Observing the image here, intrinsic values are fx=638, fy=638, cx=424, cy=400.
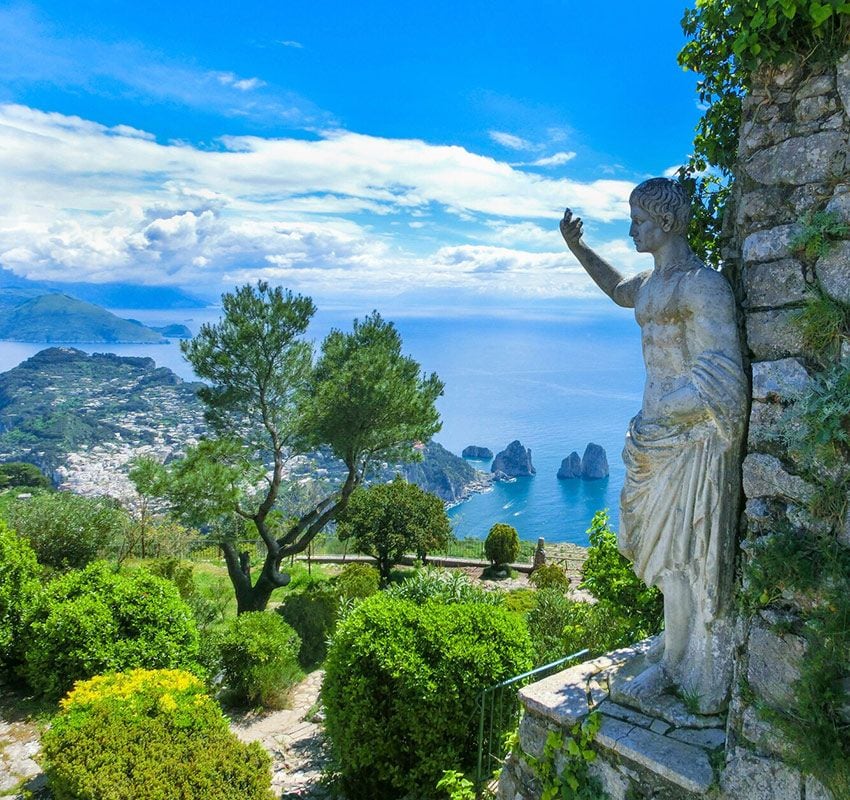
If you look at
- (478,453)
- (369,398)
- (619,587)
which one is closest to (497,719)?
(619,587)

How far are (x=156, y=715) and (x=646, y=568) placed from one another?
165 inches

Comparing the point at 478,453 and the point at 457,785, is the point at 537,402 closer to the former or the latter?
the point at 478,453

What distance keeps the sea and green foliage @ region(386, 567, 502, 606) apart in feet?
5.30

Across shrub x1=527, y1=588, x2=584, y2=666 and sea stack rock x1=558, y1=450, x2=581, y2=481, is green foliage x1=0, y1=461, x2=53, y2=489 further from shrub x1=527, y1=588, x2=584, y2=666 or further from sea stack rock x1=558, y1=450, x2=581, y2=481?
sea stack rock x1=558, y1=450, x2=581, y2=481

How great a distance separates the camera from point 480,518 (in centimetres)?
4538

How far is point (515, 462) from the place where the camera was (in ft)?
187

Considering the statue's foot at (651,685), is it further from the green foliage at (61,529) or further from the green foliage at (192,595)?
the green foliage at (61,529)

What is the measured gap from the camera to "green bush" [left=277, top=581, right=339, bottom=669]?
1092 cm

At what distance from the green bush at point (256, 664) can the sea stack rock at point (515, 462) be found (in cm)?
4828

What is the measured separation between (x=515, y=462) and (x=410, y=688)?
5241 centimetres

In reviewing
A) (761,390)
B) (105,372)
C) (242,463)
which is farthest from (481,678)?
(105,372)

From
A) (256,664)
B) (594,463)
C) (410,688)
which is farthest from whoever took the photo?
(594,463)

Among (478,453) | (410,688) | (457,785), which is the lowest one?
(478,453)

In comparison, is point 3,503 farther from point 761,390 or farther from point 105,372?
point 105,372
